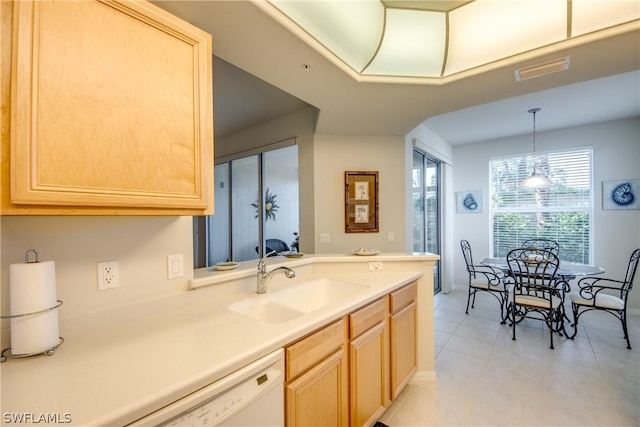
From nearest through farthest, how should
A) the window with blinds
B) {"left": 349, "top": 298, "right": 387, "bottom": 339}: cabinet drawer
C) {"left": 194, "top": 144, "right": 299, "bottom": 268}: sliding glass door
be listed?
{"left": 349, "top": 298, "right": 387, "bottom": 339}: cabinet drawer
{"left": 194, "top": 144, "right": 299, "bottom": 268}: sliding glass door
the window with blinds

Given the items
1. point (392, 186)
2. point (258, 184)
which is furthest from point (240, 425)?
point (258, 184)

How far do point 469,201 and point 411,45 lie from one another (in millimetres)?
3954

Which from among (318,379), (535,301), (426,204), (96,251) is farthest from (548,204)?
(96,251)

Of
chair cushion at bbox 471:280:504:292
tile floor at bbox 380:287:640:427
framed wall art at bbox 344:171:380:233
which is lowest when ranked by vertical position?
tile floor at bbox 380:287:640:427

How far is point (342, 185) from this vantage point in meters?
3.05

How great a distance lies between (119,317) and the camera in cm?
119

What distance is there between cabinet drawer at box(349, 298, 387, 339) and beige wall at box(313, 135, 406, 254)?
1342 mm

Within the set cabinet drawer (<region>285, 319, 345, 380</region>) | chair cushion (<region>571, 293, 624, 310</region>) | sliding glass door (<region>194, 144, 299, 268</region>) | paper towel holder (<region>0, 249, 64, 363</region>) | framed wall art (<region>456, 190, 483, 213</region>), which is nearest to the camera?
paper towel holder (<region>0, 249, 64, 363</region>)

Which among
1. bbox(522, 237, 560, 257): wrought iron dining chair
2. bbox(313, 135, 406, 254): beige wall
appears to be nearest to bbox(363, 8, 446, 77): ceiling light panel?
bbox(313, 135, 406, 254): beige wall

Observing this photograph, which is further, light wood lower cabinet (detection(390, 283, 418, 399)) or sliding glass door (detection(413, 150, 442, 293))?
sliding glass door (detection(413, 150, 442, 293))

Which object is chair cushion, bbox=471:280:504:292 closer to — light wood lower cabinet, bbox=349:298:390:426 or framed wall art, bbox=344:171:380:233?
framed wall art, bbox=344:171:380:233

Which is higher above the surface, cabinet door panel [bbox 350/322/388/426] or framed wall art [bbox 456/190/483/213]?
framed wall art [bbox 456/190/483/213]

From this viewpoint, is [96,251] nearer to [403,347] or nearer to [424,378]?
A: [403,347]

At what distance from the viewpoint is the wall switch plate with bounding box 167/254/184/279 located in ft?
4.48
